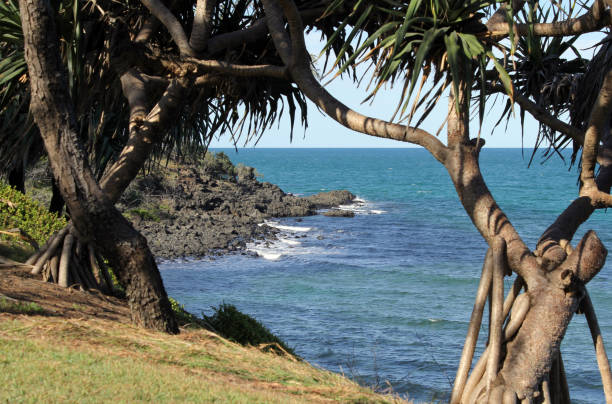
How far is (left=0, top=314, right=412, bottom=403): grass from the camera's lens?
430 centimetres

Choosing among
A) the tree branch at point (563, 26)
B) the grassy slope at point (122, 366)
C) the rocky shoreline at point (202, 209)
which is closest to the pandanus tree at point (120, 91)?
the grassy slope at point (122, 366)

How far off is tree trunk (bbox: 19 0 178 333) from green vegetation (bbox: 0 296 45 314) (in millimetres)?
817

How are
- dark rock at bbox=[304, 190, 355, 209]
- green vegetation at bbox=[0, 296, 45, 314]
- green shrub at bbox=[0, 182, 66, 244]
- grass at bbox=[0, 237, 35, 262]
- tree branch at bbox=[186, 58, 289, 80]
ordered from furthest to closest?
dark rock at bbox=[304, 190, 355, 209] < green shrub at bbox=[0, 182, 66, 244] < grass at bbox=[0, 237, 35, 262] < tree branch at bbox=[186, 58, 289, 80] < green vegetation at bbox=[0, 296, 45, 314]

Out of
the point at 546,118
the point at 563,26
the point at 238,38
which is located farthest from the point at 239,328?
the point at 563,26

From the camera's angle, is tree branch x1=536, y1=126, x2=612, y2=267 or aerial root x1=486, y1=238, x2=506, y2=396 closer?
aerial root x1=486, y1=238, x2=506, y2=396

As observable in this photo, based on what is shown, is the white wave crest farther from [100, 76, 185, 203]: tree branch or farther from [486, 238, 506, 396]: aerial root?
[486, 238, 506, 396]: aerial root

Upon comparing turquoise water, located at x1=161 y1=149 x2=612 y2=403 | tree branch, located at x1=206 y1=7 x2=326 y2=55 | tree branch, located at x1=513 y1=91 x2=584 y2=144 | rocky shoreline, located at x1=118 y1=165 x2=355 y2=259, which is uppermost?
tree branch, located at x1=206 y1=7 x2=326 y2=55

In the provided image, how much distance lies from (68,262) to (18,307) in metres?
1.38

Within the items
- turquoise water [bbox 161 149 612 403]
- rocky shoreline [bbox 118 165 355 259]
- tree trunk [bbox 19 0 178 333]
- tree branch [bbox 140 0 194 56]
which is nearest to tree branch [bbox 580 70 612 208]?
turquoise water [bbox 161 149 612 403]

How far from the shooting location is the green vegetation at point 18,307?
6.14 m

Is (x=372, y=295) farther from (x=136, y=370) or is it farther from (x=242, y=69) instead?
(x=136, y=370)

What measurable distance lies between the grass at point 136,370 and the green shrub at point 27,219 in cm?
487

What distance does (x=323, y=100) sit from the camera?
6.55 m

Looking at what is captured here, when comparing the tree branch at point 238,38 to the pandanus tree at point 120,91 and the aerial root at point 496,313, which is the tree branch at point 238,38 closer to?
the pandanus tree at point 120,91
